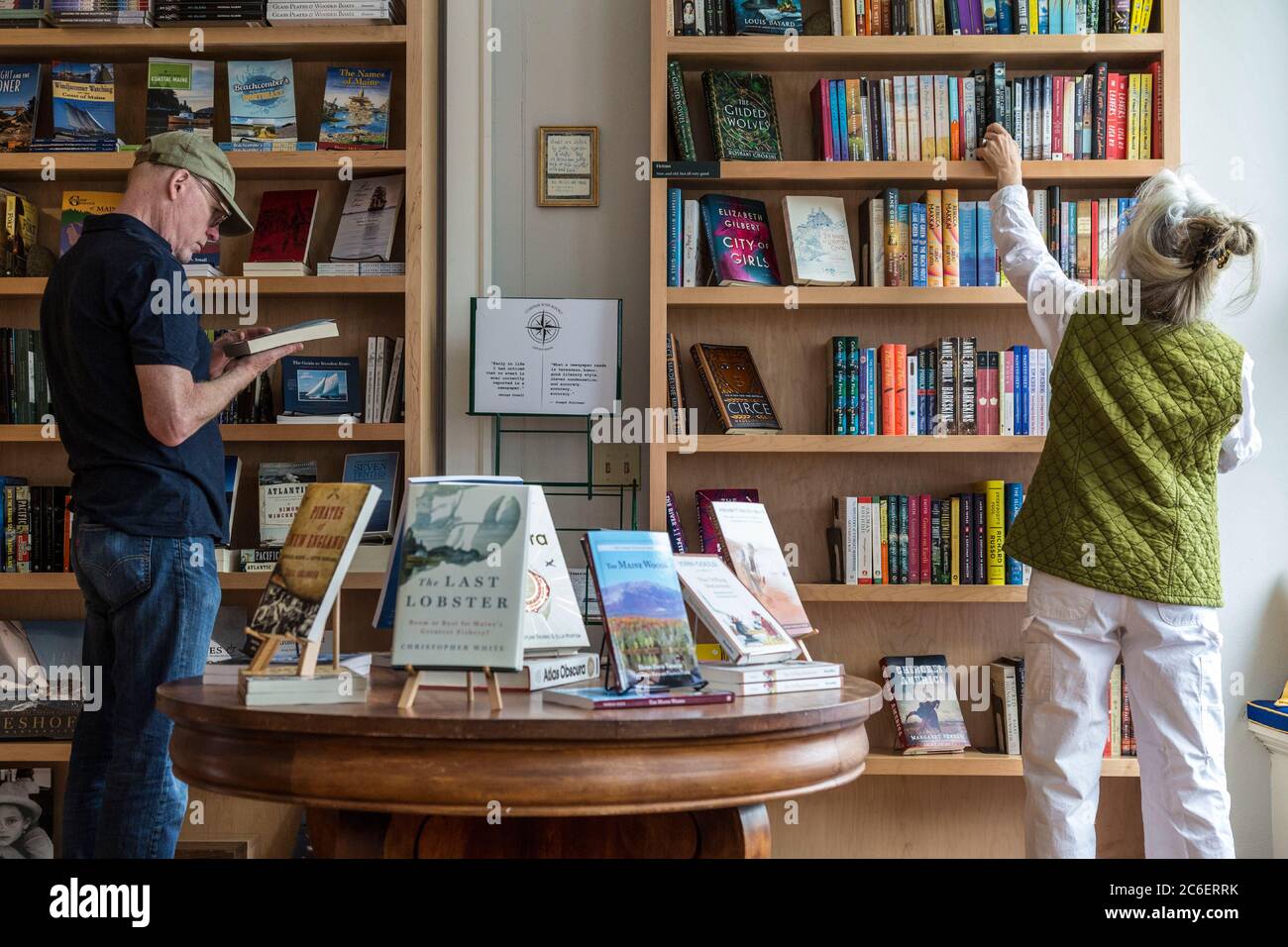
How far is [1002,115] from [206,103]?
2221mm

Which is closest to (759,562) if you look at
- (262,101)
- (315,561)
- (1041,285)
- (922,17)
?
(315,561)

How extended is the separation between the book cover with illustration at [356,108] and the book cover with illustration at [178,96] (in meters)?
0.34

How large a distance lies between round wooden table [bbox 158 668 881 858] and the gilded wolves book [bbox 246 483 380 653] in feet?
0.41

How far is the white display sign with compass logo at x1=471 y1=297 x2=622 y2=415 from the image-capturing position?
3008 millimetres

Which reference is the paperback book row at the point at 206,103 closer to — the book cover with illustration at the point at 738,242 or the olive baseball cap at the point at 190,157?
the olive baseball cap at the point at 190,157

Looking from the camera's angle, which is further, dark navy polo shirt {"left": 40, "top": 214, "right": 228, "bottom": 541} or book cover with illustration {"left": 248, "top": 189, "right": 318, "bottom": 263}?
book cover with illustration {"left": 248, "top": 189, "right": 318, "bottom": 263}

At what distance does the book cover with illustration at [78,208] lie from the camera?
122 inches

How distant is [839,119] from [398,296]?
4.44 feet

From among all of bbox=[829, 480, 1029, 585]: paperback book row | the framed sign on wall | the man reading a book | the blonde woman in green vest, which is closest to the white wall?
bbox=[829, 480, 1029, 585]: paperback book row

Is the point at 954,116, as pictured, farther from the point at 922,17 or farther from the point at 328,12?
the point at 328,12

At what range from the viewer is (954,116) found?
2957 mm

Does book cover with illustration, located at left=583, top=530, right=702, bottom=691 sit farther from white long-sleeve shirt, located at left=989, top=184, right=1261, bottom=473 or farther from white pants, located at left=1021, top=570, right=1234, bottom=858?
white long-sleeve shirt, located at left=989, top=184, right=1261, bottom=473

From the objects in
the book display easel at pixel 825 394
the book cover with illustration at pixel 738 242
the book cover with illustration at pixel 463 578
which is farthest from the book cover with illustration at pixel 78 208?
the book cover with illustration at pixel 463 578

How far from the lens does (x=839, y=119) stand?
299cm
